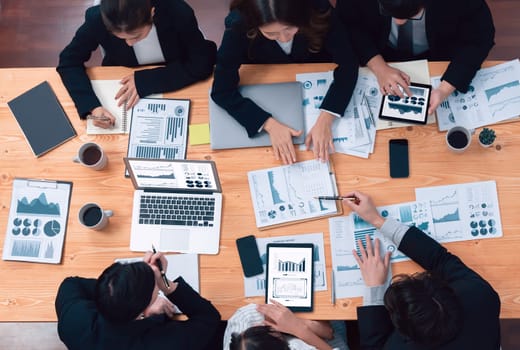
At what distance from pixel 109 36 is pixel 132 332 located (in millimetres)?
1082

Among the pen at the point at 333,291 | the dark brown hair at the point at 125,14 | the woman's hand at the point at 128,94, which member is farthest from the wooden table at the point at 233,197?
the dark brown hair at the point at 125,14

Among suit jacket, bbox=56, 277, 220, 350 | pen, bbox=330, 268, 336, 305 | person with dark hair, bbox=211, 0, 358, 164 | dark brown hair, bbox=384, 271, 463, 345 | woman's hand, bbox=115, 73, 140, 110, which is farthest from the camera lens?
woman's hand, bbox=115, 73, 140, 110

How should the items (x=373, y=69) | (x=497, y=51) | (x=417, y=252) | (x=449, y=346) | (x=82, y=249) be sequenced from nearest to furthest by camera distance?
(x=449, y=346), (x=417, y=252), (x=82, y=249), (x=373, y=69), (x=497, y=51)

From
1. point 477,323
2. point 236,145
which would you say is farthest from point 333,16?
point 477,323

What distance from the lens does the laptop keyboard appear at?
1704 millimetres

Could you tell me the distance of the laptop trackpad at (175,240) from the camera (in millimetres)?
1688

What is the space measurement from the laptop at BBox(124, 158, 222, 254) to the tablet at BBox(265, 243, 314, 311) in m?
0.20

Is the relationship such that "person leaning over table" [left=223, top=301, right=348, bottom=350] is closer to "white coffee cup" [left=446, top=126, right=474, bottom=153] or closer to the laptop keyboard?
the laptop keyboard

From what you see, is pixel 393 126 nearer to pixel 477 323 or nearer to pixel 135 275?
pixel 477 323

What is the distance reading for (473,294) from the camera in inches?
58.1

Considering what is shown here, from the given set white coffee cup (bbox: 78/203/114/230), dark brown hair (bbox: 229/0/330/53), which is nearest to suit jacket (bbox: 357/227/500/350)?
dark brown hair (bbox: 229/0/330/53)

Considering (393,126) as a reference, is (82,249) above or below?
below

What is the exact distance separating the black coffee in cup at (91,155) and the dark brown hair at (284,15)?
674mm

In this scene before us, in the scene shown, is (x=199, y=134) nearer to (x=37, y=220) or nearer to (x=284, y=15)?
(x=284, y=15)
